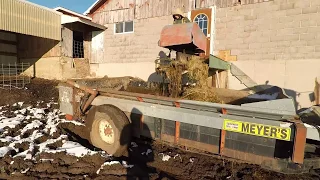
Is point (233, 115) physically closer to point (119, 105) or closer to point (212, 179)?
point (212, 179)

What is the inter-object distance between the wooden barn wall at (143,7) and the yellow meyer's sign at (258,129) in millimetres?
8397

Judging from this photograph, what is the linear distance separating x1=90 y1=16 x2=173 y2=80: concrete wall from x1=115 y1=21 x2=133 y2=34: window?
281 millimetres

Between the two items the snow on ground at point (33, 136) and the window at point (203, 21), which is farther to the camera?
the window at point (203, 21)

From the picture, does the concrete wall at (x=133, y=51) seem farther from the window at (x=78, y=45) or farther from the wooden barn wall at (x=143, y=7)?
the window at (x=78, y=45)

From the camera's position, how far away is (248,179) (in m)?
3.09

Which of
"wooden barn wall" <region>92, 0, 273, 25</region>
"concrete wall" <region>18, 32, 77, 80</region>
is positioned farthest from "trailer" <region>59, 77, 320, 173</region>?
"concrete wall" <region>18, 32, 77, 80</region>

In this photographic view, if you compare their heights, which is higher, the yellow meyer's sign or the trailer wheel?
the yellow meyer's sign

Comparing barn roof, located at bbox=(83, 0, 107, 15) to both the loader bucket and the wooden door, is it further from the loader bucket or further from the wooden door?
the loader bucket

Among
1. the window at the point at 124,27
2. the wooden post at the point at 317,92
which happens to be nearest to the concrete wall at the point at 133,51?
the window at the point at 124,27

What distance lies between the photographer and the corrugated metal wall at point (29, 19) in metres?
10.5

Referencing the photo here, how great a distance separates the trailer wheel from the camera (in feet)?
12.8

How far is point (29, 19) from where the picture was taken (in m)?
11.6

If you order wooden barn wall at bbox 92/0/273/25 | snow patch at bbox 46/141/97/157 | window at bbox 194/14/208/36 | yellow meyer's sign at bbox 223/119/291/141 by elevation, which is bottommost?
snow patch at bbox 46/141/97/157

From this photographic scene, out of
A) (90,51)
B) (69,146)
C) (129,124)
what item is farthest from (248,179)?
(90,51)
